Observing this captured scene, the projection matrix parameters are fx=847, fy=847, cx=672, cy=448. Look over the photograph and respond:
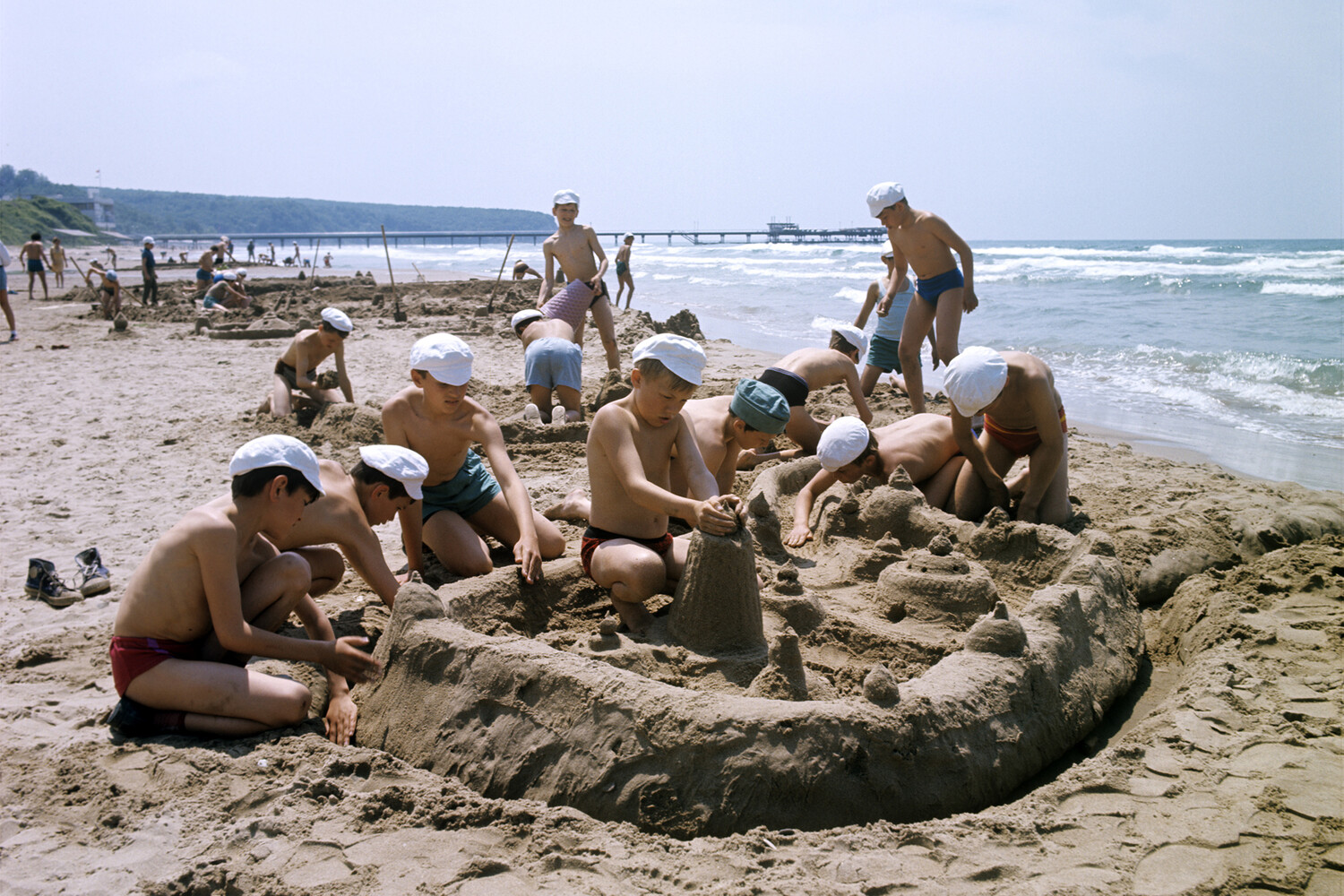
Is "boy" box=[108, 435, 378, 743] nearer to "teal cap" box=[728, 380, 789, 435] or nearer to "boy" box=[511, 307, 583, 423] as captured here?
"teal cap" box=[728, 380, 789, 435]

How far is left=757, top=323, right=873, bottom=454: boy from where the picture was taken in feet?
17.1

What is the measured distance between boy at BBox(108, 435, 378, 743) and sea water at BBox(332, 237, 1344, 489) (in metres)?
6.37

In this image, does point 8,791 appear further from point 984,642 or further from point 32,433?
point 32,433

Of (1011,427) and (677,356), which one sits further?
(1011,427)

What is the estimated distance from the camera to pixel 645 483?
3.08 metres

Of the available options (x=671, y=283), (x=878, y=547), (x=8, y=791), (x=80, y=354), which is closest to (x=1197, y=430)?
(x=878, y=547)

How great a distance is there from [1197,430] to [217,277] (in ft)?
51.8

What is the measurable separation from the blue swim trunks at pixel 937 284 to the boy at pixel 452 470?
3.31m

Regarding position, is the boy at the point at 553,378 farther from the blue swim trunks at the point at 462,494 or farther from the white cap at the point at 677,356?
the white cap at the point at 677,356

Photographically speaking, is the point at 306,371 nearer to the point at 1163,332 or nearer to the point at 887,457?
the point at 887,457

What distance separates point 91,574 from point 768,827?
3341 millimetres

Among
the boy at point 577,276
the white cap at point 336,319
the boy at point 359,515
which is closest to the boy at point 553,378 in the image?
the boy at point 577,276

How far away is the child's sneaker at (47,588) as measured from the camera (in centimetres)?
365

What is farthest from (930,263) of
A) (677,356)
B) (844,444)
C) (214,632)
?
(214,632)
